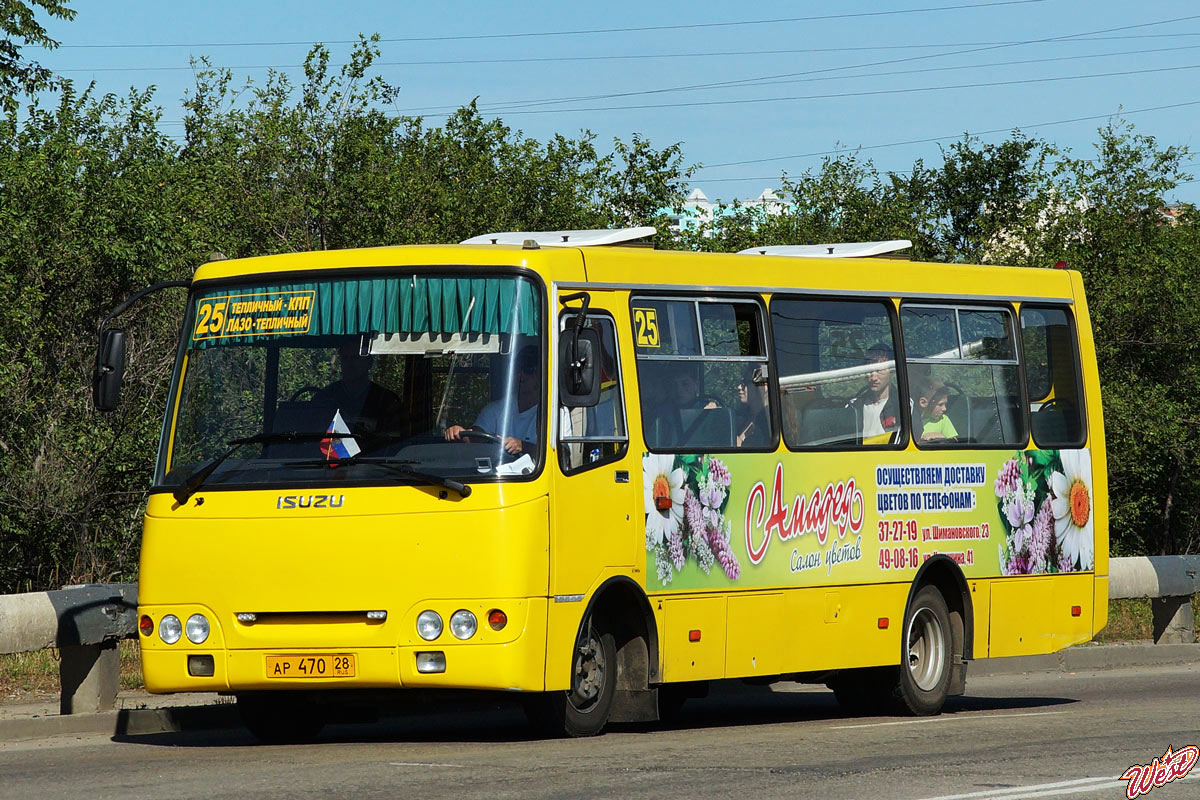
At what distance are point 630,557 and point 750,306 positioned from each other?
7.20ft

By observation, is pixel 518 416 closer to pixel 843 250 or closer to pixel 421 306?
pixel 421 306

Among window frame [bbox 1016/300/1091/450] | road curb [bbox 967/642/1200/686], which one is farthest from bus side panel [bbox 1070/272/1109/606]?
road curb [bbox 967/642/1200/686]

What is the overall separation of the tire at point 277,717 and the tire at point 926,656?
4.30 m

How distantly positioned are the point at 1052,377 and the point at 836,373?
8.66 ft

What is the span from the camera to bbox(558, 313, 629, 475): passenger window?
34.9 feet

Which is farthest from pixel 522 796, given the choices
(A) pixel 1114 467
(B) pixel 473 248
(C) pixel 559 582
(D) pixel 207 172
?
(A) pixel 1114 467

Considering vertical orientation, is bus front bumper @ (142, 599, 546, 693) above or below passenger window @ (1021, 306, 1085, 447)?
below

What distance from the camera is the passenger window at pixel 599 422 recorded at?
34.9ft

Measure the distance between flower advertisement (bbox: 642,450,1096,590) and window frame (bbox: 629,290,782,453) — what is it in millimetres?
67

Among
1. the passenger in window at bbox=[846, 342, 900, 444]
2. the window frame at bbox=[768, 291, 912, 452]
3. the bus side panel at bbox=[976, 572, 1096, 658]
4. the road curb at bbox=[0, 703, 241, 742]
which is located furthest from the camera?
the bus side panel at bbox=[976, 572, 1096, 658]

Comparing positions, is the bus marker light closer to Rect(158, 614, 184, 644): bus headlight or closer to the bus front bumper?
the bus front bumper

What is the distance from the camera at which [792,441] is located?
12555 millimetres

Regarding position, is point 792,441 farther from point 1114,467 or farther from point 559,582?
point 1114,467

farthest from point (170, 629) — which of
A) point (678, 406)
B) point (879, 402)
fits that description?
point (879, 402)
